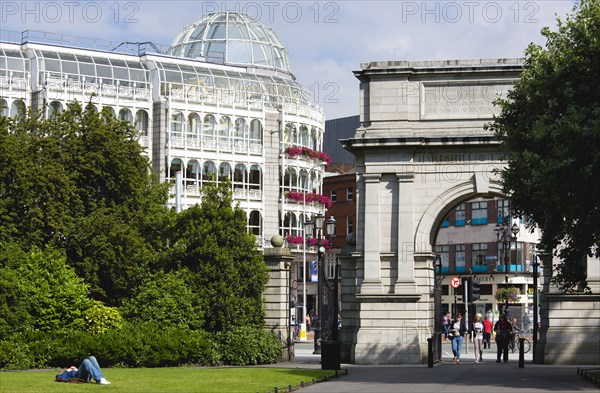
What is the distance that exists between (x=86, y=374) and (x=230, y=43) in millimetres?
67378

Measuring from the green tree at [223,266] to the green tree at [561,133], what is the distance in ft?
43.1

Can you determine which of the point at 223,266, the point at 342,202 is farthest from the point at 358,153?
the point at 342,202

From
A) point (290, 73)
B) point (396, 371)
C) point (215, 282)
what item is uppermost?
point (290, 73)

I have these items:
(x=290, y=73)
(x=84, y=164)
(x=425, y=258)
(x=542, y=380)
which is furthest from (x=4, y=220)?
(x=290, y=73)

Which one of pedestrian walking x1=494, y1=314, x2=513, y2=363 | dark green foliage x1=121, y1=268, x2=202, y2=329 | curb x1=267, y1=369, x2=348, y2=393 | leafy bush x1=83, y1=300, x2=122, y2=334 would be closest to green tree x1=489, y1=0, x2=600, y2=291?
curb x1=267, y1=369, x2=348, y2=393

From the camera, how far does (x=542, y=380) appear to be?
3394 cm

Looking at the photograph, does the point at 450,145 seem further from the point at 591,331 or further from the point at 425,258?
the point at 591,331

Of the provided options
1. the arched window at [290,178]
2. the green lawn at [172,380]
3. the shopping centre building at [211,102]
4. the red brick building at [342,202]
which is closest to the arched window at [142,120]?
the shopping centre building at [211,102]

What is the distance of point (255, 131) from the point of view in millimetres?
92750

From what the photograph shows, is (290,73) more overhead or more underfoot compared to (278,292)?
more overhead

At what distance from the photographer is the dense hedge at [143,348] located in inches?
1577

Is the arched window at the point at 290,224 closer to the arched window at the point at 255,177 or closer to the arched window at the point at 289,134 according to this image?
the arched window at the point at 255,177

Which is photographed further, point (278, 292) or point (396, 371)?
point (278, 292)

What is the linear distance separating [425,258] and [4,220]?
14.8 m
